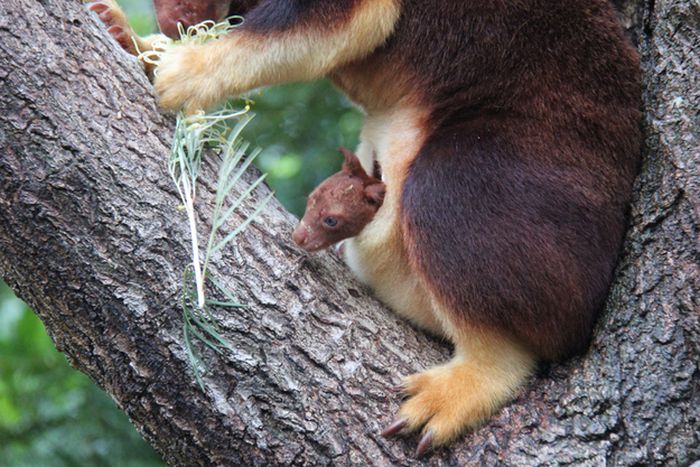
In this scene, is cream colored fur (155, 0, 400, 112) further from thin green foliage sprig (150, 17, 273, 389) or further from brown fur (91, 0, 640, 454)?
thin green foliage sprig (150, 17, 273, 389)

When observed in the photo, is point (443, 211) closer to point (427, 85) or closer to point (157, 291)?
point (427, 85)

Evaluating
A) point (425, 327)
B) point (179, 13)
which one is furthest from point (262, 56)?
point (425, 327)

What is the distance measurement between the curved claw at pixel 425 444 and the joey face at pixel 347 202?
856 mm

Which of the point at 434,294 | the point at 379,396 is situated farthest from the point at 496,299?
the point at 379,396

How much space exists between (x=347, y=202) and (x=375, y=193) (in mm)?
127

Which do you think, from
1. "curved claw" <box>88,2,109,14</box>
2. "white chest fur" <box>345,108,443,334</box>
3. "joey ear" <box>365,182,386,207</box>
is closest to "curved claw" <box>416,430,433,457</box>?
"white chest fur" <box>345,108,443,334</box>

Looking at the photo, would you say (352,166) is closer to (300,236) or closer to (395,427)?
(300,236)

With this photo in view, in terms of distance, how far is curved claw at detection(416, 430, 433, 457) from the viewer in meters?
2.92

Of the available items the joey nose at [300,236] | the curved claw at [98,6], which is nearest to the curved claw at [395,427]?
the joey nose at [300,236]

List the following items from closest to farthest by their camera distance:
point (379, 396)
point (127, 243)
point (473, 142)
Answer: point (127, 243) → point (379, 396) → point (473, 142)

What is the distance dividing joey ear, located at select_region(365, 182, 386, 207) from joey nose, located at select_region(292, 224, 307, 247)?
39 cm

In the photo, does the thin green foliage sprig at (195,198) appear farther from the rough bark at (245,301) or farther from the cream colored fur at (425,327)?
the cream colored fur at (425,327)

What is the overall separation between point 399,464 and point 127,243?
124cm

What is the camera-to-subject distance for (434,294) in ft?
10.3
